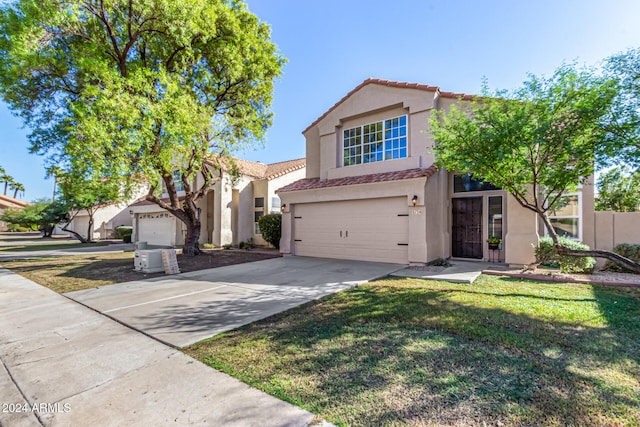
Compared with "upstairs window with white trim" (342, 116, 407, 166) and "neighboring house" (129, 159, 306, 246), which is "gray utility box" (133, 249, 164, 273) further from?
"upstairs window with white trim" (342, 116, 407, 166)

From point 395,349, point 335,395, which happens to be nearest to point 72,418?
point 335,395

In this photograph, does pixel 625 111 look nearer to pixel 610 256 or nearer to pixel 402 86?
pixel 610 256

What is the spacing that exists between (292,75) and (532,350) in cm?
1534

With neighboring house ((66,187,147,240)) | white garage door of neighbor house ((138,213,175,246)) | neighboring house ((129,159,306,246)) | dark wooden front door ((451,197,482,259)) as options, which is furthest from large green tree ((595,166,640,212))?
neighboring house ((66,187,147,240))

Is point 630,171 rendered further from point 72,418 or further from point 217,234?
point 217,234

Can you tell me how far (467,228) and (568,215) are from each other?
119 inches

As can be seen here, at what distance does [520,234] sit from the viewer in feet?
30.6

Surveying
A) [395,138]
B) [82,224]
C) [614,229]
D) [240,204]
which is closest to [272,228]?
[240,204]

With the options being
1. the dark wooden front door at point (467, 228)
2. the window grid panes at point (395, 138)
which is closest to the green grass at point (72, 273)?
the window grid panes at point (395, 138)

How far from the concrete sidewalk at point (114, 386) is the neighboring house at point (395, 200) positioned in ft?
27.5

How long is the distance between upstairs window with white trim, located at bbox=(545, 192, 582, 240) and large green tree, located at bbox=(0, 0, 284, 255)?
12.4 metres

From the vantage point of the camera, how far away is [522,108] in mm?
6559

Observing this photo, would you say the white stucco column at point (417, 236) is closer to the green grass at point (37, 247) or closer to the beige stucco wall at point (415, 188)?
the beige stucco wall at point (415, 188)

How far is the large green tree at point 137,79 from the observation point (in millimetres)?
9508
